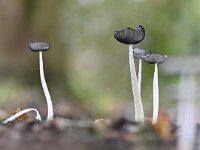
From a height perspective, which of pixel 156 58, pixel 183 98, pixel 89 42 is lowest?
pixel 89 42

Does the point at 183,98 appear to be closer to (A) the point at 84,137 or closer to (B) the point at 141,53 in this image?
(B) the point at 141,53

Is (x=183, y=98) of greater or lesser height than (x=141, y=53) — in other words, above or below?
below

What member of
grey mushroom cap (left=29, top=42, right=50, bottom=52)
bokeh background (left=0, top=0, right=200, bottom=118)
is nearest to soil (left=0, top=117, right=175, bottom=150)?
grey mushroom cap (left=29, top=42, right=50, bottom=52)

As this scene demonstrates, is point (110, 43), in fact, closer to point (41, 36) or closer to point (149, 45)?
point (149, 45)

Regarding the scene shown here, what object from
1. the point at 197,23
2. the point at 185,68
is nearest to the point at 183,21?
the point at 197,23

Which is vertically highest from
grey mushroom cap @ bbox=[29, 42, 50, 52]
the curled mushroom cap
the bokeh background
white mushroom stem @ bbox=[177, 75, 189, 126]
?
the curled mushroom cap

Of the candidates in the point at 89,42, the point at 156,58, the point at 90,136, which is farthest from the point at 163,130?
the point at 89,42

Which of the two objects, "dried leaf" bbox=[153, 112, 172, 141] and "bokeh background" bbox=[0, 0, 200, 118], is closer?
"dried leaf" bbox=[153, 112, 172, 141]

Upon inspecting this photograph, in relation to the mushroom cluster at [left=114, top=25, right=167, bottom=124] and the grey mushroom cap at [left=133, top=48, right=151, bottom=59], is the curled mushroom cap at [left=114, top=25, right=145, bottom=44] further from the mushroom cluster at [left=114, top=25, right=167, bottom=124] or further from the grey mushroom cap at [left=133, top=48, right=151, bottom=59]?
the grey mushroom cap at [left=133, top=48, right=151, bottom=59]

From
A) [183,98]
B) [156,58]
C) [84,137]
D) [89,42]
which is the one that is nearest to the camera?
[84,137]
